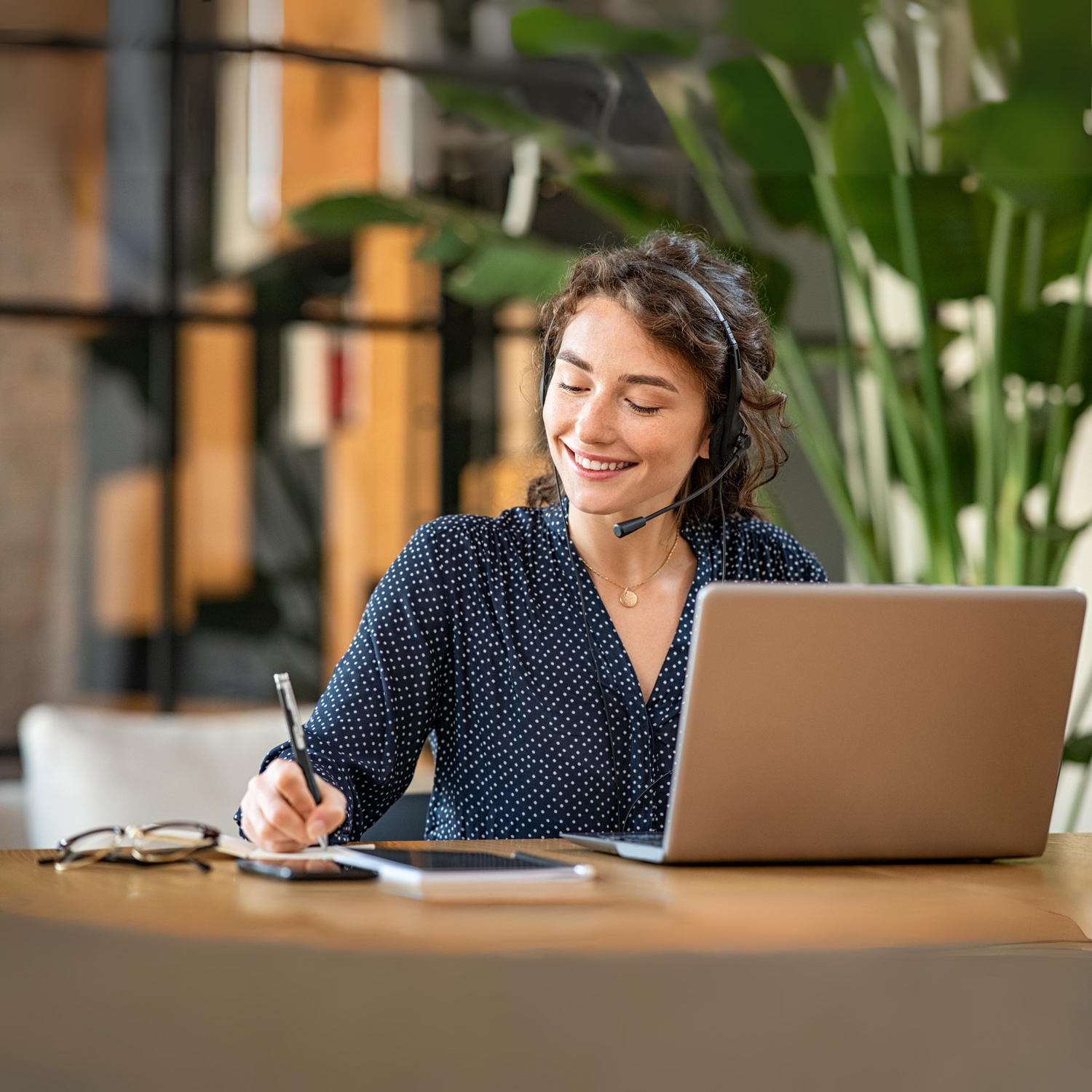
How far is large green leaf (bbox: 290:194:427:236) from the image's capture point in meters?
3.03

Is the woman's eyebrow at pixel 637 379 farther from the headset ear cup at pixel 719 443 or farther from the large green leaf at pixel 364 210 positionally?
the large green leaf at pixel 364 210

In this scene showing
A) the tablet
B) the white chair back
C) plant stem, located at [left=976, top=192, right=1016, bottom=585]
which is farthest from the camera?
plant stem, located at [left=976, top=192, right=1016, bottom=585]

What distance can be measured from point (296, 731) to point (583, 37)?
73.6 inches

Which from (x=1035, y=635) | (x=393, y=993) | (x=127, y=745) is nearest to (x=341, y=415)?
(x=127, y=745)

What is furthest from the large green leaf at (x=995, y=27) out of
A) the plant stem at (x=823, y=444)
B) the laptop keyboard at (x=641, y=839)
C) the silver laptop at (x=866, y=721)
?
the laptop keyboard at (x=641, y=839)

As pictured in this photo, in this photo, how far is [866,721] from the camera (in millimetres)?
1050

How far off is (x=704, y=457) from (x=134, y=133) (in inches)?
67.7

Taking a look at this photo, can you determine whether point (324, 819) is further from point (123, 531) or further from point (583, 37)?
point (123, 531)

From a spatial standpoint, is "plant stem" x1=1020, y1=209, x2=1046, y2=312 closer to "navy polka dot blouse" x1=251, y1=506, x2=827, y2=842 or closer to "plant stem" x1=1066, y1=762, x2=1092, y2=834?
"plant stem" x1=1066, y1=762, x2=1092, y2=834

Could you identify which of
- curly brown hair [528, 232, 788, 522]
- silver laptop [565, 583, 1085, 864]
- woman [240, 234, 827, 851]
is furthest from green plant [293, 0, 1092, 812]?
silver laptop [565, 583, 1085, 864]

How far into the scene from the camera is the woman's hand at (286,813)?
1.06 metres

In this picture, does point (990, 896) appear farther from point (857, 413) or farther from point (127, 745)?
point (857, 413)

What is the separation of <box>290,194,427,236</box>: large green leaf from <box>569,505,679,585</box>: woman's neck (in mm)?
1579

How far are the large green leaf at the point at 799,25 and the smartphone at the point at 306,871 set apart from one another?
6.51 ft
